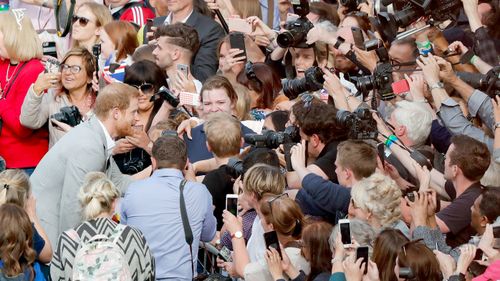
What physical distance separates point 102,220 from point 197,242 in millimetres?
909

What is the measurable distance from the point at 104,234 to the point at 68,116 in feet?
8.64

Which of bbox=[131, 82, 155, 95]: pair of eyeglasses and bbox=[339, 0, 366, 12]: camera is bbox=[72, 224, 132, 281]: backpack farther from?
bbox=[339, 0, 366, 12]: camera

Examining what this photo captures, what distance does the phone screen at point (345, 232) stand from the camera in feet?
24.0

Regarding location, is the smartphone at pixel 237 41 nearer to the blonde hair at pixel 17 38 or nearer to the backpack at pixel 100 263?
the blonde hair at pixel 17 38

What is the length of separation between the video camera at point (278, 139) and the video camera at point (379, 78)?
A: 0.59 m

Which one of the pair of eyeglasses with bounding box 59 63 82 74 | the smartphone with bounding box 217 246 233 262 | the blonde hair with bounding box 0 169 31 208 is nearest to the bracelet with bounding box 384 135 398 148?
the smartphone with bounding box 217 246 233 262

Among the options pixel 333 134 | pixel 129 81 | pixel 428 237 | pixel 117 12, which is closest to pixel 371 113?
pixel 333 134

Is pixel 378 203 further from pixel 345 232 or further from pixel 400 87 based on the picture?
pixel 400 87

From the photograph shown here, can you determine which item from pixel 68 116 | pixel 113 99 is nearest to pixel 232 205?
pixel 113 99

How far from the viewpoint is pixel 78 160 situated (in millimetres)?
9031

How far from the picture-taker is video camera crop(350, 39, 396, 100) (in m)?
9.32

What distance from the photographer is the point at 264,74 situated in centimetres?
1070

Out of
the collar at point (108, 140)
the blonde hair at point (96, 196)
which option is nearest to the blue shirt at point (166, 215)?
the blonde hair at point (96, 196)

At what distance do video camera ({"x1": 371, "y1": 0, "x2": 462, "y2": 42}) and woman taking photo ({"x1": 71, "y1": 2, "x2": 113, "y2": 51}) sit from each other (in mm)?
3380
